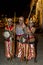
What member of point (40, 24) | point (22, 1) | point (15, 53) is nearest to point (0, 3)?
point (22, 1)

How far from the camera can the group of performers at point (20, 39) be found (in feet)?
33.6

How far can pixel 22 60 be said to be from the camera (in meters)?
10.7

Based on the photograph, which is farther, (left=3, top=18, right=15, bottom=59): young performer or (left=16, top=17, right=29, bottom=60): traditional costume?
(left=3, top=18, right=15, bottom=59): young performer

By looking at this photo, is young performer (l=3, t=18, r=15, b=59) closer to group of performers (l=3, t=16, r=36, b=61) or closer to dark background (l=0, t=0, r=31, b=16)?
group of performers (l=3, t=16, r=36, b=61)

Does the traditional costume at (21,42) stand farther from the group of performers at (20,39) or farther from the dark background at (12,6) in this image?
the dark background at (12,6)

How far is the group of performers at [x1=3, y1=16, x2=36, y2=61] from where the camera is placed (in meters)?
10.2

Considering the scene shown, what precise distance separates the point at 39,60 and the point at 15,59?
89 cm

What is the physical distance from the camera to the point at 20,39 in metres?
10.4

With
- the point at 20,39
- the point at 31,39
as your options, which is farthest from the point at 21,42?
the point at 31,39

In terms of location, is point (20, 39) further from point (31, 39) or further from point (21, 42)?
point (31, 39)

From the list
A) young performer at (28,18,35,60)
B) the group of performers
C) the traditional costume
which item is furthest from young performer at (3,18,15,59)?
young performer at (28,18,35,60)

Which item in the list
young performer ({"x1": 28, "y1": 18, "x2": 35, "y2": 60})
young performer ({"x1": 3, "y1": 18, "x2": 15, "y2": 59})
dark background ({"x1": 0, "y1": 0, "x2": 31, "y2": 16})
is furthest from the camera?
dark background ({"x1": 0, "y1": 0, "x2": 31, "y2": 16})

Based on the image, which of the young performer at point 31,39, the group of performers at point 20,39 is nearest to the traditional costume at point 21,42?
the group of performers at point 20,39

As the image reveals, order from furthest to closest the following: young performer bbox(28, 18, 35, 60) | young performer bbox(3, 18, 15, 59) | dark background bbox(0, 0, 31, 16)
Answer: dark background bbox(0, 0, 31, 16) → young performer bbox(3, 18, 15, 59) → young performer bbox(28, 18, 35, 60)
